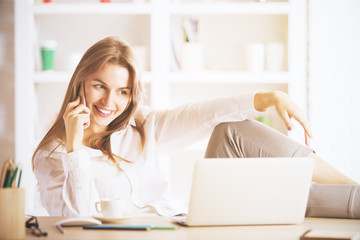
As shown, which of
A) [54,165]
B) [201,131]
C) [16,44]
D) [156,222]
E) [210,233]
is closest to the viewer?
[210,233]

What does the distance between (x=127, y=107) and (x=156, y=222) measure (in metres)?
0.87

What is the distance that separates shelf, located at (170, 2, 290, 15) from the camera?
2992 millimetres

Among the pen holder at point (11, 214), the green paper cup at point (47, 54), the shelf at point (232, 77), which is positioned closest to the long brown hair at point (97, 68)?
the pen holder at point (11, 214)

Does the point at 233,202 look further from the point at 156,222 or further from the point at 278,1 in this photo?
the point at 278,1

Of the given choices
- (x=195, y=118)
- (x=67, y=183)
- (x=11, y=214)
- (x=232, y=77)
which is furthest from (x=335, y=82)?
(x=11, y=214)

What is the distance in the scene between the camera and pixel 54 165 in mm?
1823

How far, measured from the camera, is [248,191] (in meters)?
1.17

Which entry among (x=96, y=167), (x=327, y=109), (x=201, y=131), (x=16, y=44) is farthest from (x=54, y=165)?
(x=327, y=109)

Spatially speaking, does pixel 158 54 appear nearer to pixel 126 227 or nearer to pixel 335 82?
pixel 335 82

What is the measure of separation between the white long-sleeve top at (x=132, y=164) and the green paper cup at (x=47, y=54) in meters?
1.22

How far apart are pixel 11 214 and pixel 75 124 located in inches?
29.4

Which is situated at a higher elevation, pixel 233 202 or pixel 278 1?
pixel 278 1

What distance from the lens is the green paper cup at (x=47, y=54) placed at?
307 centimetres

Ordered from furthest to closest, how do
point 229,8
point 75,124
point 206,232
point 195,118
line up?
point 229,8 < point 195,118 < point 75,124 < point 206,232
